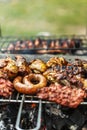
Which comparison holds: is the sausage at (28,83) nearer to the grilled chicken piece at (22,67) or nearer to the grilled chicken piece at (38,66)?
the grilled chicken piece at (22,67)

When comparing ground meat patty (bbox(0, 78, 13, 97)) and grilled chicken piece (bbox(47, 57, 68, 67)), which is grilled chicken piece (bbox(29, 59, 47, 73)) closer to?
grilled chicken piece (bbox(47, 57, 68, 67))

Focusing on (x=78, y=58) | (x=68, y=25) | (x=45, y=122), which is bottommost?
(x=68, y=25)

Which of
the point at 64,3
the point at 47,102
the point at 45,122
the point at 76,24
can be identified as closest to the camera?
the point at 47,102

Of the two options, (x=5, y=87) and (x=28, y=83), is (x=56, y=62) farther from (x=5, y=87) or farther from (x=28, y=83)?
(x=5, y=87)

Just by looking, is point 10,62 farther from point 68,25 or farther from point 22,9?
point 22,9

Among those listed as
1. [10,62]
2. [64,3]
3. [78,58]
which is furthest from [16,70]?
[64,3]

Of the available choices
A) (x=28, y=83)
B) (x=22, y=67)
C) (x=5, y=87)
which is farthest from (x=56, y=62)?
(x=5, y=87)

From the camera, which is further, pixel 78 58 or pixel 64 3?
pixel 64 3
